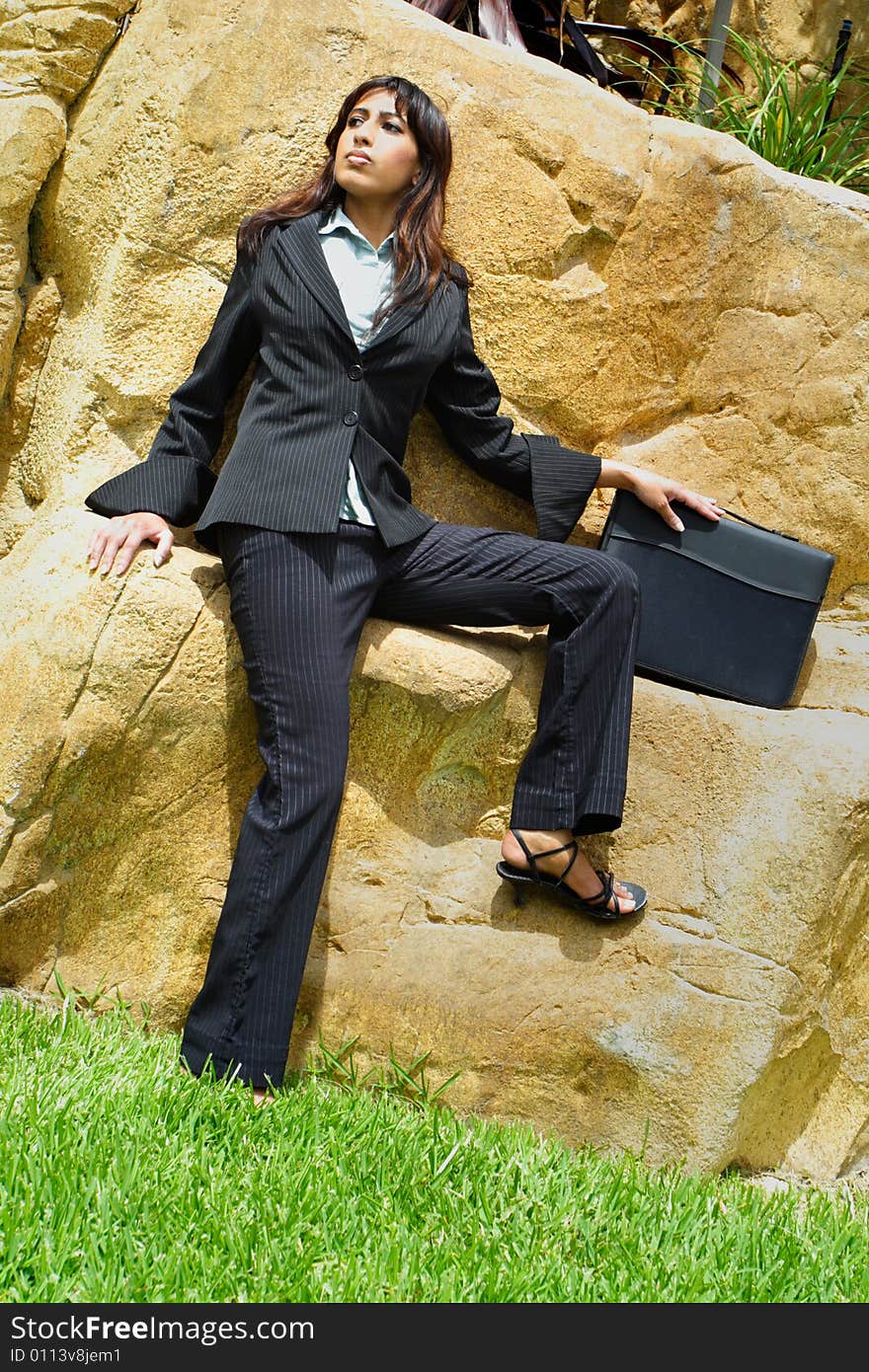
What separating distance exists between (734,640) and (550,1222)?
66.7 inches

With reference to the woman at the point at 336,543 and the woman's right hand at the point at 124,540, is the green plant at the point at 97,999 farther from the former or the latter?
the woman's right hand at the point at 124,540

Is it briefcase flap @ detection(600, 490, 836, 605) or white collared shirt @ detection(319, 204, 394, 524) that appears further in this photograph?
briefcase flap @ detection(600, 490, 836, 605)

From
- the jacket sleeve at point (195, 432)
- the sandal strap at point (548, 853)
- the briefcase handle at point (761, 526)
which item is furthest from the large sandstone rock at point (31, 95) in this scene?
the briefcase handle at point (761, 526)

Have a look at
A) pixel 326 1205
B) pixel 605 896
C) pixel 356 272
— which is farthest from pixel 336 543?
pixel 326 1205

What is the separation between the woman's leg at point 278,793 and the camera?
3016mm

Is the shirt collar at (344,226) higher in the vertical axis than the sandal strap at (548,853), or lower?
higher

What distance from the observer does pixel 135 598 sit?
3184 millimetres

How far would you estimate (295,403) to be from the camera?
10.7 feet

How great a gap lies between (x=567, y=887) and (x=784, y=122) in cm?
309

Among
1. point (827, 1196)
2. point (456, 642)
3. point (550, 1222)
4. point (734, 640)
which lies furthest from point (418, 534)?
point (827, 1196)

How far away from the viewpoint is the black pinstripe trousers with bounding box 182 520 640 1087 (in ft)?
9.93

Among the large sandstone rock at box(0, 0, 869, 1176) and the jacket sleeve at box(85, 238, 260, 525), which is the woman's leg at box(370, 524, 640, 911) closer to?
the large sandstone rock at box(0, 0, 869, 1176)

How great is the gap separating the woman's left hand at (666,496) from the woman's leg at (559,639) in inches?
13.0

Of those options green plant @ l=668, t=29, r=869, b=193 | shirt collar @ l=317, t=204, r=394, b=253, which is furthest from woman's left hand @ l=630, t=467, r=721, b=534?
green plant @ l=668, t=29, r=869, b=193
